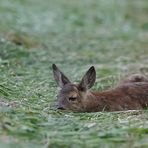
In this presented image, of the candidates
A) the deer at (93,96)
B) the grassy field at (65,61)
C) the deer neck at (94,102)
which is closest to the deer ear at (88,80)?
the deer at (93,96)

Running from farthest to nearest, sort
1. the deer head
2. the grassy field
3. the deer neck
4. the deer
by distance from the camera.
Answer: the deer neck → the deer → the deer head → the grassy field

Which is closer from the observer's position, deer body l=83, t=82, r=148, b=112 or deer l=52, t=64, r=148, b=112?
deer l=52, t=64, r=148, b=112

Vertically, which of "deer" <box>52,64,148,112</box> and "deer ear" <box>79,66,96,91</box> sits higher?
"deer ear" <box>79,66,96,91</box>

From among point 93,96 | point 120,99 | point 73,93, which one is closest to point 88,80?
point 93,96

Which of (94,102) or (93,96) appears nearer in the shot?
(94,102)

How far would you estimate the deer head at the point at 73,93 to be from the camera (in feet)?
31.1

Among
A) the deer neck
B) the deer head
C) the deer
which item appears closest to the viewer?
the deer head

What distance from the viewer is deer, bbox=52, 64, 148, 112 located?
9.61 meters

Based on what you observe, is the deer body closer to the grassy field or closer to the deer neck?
the deer neck

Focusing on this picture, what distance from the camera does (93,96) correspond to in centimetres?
1012

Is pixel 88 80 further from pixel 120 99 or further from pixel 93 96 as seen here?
pixel 120 99

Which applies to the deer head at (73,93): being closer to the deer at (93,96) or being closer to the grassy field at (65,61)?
the deer at (93,96)

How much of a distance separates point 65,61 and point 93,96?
4.95 m

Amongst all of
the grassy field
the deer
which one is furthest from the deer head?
the grassy field
